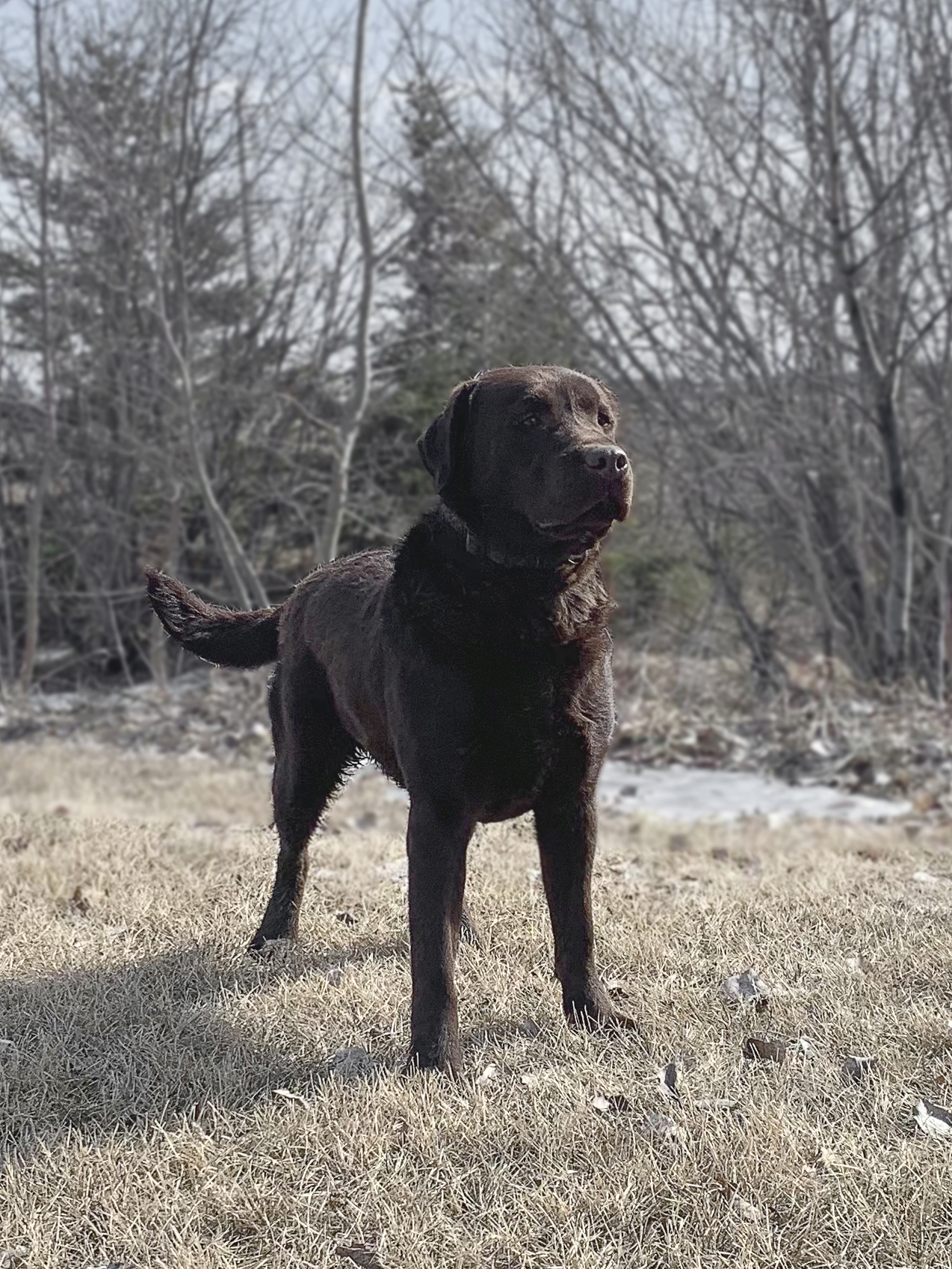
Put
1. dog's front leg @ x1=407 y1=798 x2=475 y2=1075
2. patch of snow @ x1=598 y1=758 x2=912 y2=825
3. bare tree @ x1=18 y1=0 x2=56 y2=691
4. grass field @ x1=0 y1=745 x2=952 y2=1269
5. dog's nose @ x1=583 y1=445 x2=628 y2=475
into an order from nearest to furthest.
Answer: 1. grass field @ x1=0 y1=745 x2=952 y2=1269
2. dog's nose @ x1=583 y1=445 x2=628 y2=475
3. dog's front leg @ x1=407 y1=798 x2=475 y2=1075
4. patch of snow @ x1=598 y1=758 x2=912 y2=825
5. bare tree @ x1=18 y1=0 x2=56 y2=691

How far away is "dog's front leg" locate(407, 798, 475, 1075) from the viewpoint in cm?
288

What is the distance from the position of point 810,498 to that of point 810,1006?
7.83 meters

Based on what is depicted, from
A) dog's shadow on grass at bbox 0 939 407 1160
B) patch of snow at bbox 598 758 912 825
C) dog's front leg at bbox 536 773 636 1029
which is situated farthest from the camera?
patch of snow at bbox 598 758 912 825

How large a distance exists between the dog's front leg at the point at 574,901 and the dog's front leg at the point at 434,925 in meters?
0.27

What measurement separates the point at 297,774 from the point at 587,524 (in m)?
1.49

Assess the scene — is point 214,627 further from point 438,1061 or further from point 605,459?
point 605,459

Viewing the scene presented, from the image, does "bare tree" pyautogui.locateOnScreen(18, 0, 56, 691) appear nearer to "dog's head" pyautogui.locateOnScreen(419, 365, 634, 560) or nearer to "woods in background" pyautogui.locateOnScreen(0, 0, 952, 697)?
"woods in background" pyautogui.locateOnScreen(0, 0, 952, 697)

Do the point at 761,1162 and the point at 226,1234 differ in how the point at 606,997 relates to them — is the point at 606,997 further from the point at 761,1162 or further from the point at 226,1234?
the point at 226,1234

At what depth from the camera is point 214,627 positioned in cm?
402

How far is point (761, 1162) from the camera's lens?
238 centimetres

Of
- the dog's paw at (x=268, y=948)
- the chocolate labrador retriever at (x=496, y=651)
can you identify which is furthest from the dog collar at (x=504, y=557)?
the dog's paw at (x=268, y=948)

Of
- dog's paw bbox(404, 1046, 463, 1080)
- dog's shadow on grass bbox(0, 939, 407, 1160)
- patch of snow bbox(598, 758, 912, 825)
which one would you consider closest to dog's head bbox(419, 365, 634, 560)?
dog's paw bbox(404, 1046, 463, 1080)

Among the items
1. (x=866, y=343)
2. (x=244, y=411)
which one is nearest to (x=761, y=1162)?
(x=866, y=343)

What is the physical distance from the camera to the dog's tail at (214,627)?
156 inches
